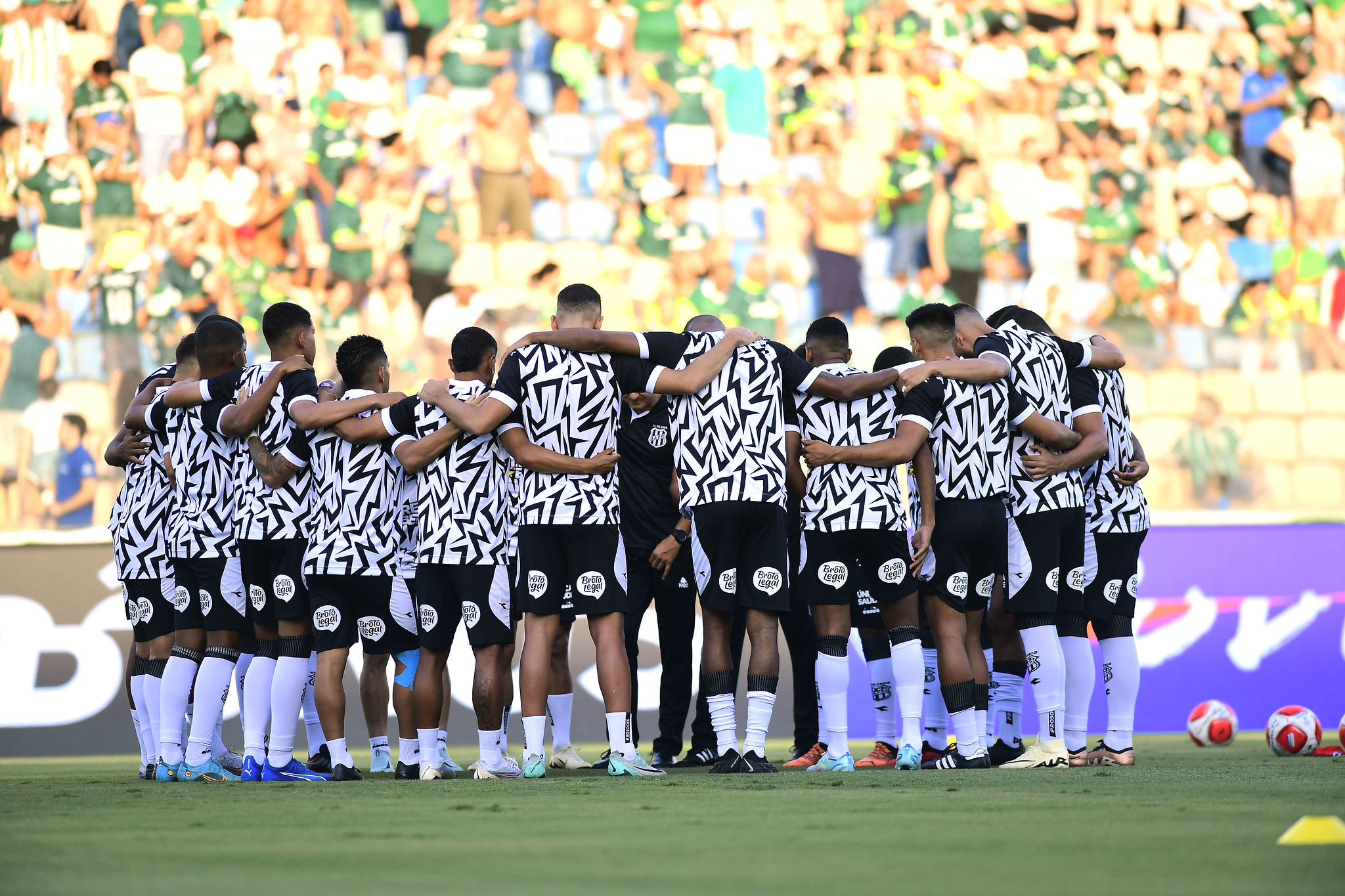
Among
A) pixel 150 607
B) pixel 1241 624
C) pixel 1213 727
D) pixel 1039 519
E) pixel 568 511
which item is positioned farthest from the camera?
pixel 1241 624

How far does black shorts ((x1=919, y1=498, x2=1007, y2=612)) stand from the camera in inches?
273

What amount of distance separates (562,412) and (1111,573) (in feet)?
9.71

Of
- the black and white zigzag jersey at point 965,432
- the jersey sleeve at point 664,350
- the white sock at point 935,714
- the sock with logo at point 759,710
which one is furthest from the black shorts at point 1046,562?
the jersey sleeve at point 664,350

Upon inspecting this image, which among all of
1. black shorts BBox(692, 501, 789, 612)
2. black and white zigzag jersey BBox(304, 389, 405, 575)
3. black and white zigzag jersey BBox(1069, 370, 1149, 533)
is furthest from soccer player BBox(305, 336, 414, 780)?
black and white zigzag jersey BBox(1069, 370, 1149, 533)

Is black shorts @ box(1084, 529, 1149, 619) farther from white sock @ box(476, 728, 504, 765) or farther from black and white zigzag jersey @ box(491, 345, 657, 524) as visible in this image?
white sock @ box(476, 728, 504, 765)

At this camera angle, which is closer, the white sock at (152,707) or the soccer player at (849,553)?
the soccer player at (849,553)

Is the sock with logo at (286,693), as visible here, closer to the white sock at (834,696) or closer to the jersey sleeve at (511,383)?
the jersey sleeve at (511,383)

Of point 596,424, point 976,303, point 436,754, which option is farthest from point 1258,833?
point 976,303

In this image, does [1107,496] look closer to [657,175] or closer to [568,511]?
[568,511]

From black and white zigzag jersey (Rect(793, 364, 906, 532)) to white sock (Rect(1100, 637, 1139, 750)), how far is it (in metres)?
1.44

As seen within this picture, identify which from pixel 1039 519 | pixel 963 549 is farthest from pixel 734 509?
pixel 1039 519

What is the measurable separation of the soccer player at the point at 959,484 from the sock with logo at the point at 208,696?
282cm

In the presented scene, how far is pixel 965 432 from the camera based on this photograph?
7055mm

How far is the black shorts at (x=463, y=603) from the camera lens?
→ 649 cm
